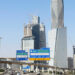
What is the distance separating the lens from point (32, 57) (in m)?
133

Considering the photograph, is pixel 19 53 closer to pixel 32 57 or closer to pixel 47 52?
pixel 32 57

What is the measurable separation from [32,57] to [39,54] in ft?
21.0

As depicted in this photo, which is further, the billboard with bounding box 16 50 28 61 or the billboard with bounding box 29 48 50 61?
the billboard with bounding box 16 50 28 61

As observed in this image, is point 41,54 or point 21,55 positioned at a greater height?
point 41,54

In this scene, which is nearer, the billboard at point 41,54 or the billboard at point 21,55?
the billboard at point 41,54

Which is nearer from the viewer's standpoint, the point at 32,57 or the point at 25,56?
the point at 32,57

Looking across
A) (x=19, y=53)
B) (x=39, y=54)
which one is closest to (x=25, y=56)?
(x=19, y=53)

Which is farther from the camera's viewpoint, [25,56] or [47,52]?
[25,56]

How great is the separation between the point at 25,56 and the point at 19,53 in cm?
477

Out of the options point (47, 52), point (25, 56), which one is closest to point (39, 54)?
point (47, 52)

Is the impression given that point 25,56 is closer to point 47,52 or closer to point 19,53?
point 19,53

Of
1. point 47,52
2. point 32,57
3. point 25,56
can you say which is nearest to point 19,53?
point 25,56

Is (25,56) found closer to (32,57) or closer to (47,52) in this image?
(32,57)

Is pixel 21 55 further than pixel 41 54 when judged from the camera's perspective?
Yes
